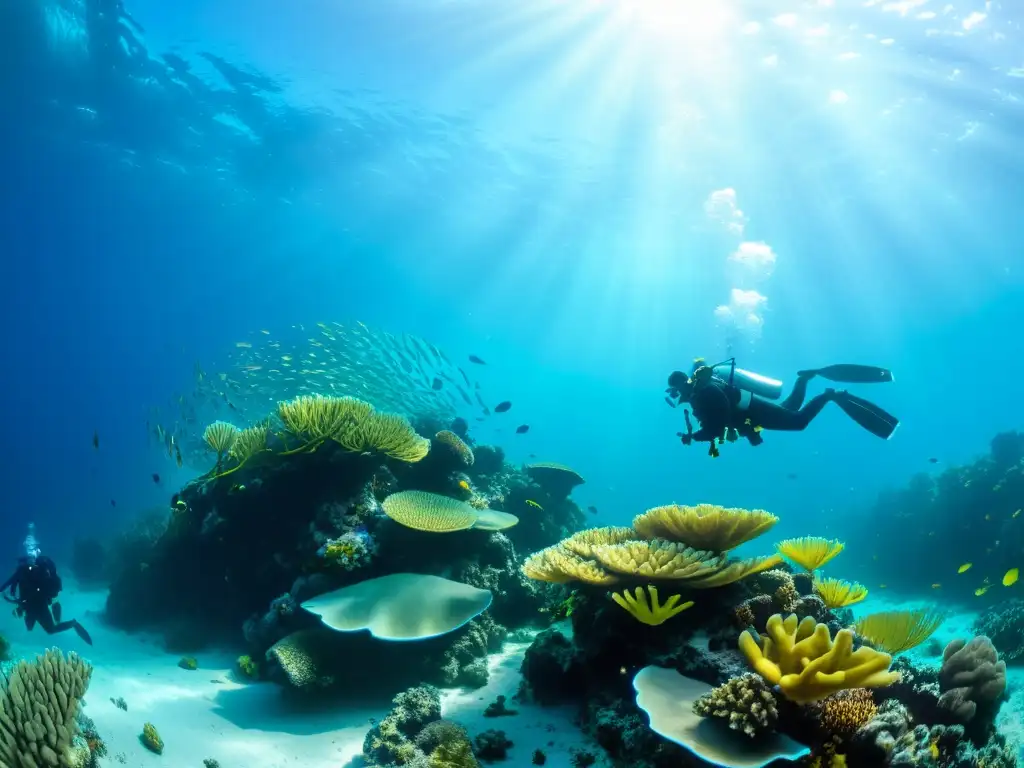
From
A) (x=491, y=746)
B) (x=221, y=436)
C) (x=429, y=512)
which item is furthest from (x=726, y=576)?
(x=221, y=436)

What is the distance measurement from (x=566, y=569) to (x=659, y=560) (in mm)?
840

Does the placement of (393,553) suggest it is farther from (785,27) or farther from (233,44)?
(233,44)

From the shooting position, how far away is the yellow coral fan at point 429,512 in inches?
259

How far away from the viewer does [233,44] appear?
2448 centimetres

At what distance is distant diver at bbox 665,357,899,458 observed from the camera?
22.6 feet

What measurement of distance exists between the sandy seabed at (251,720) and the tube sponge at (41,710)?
0.47 metres

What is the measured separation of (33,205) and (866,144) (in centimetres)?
5609

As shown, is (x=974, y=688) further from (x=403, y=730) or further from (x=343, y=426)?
(x=343, y=426)

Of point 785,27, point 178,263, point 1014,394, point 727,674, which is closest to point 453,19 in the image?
point 785,27

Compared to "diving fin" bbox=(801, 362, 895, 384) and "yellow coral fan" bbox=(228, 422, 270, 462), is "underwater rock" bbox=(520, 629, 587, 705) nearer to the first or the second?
"yellow coral fan" bbox=(228, 422, 270, 462)

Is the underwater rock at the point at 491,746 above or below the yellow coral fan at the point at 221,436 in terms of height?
below

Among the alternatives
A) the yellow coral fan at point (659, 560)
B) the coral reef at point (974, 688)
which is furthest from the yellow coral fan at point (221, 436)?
the coral reef at point (974, 688)

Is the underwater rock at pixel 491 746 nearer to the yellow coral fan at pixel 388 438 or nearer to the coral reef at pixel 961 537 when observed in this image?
the yellow coral fan at pixel 388 438

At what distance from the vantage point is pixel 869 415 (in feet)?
27.4
